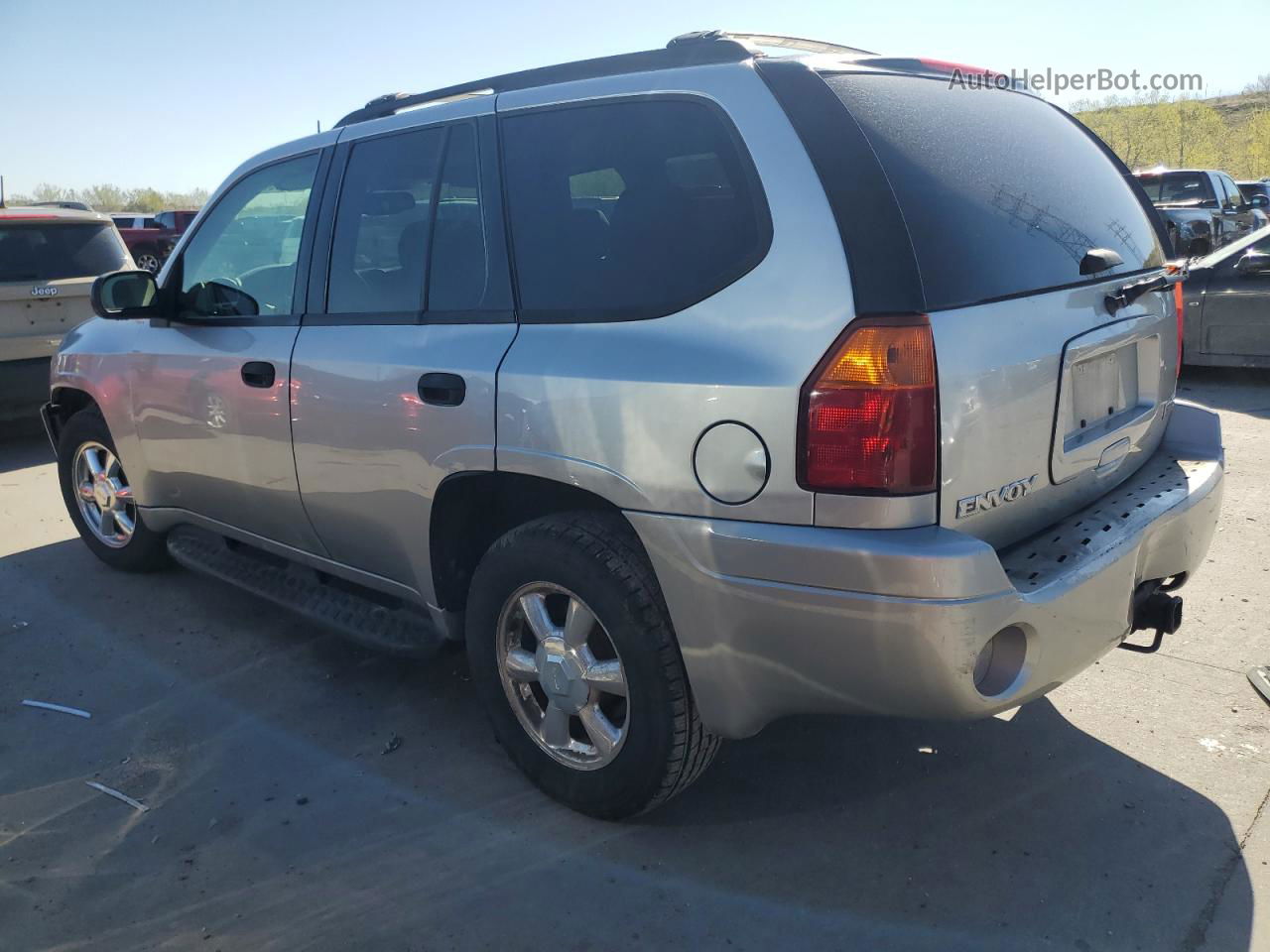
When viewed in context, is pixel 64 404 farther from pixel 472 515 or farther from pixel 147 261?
pixel 147 261

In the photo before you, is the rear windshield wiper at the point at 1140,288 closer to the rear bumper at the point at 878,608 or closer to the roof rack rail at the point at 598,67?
the rear bumper at the point at 878,608

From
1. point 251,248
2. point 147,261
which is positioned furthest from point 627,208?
point 147,261

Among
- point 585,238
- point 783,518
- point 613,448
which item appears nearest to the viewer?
point 783,518

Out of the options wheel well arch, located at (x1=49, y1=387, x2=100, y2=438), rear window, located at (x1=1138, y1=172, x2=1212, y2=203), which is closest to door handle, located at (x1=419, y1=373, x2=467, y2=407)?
wheel well arch, located at (x1=49, y1=387, x2=100, y2=438)

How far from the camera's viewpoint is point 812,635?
232 centimetres

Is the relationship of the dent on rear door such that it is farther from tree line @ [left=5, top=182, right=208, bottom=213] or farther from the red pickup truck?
tree line @ [left=5, top=182, right=208, bottom=213]

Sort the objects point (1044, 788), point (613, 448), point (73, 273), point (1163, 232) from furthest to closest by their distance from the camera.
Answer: point (73, 273)
point (1163, 232)
point (1044, 788)
point (613, 448)

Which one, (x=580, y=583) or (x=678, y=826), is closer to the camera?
(x=580, y=583)

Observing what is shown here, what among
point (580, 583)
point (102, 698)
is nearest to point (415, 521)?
point (580, 583)

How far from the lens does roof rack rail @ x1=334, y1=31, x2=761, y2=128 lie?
2.62m

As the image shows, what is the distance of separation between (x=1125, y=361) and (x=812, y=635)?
4.33 feet

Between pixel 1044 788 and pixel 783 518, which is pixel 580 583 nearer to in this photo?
pixel 783 518

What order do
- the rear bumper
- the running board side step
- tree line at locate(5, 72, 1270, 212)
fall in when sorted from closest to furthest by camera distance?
the rear bumper < the running board side step < tree line at locate(5, 72, 1270, 212)

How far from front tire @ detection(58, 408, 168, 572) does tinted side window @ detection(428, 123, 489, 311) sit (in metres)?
2.44
